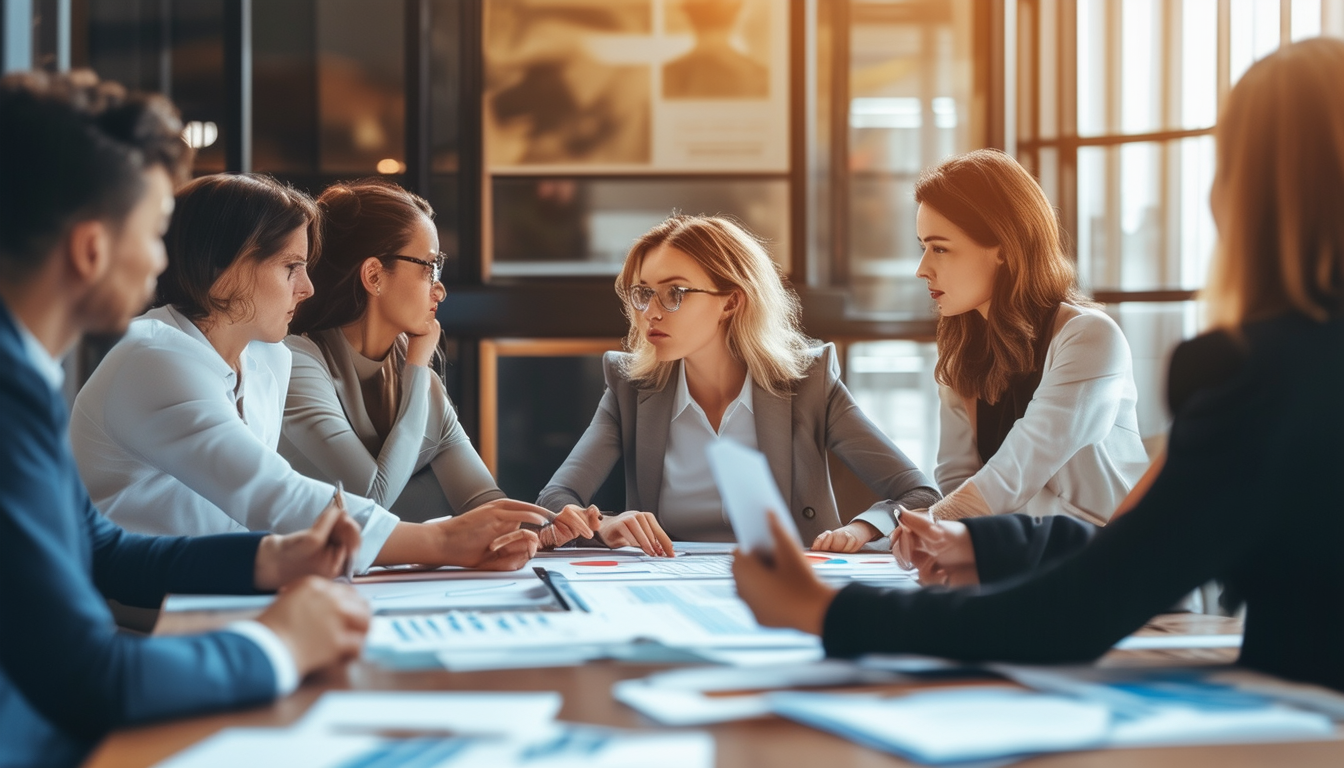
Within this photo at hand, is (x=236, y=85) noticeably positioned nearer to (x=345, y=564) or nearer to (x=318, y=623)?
(x=345, y=564)

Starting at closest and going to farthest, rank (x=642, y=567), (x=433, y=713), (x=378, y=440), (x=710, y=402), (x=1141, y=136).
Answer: (x=433, y=713)
(x=642, y=567)
(x=378, y=440)
(x=710, y=402)
(x=1141, y=136)

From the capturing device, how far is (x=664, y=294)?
9.02ft

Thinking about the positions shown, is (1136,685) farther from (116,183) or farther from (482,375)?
(482,375)

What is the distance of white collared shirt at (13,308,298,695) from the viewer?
0.94 m

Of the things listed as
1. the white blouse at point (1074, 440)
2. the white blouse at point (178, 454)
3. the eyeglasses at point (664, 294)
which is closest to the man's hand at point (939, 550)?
the white blouse at point (1074, 440)

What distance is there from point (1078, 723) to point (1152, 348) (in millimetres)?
3586

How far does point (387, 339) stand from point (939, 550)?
168cm

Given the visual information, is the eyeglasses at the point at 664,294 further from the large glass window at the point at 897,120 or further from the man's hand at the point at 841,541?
the large glass window at the point at 897,120

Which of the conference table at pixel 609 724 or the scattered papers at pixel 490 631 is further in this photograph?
the scattered papers at pixel 490 631

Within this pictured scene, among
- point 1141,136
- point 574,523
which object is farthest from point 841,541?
point 1141,136

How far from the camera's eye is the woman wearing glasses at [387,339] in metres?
2.56

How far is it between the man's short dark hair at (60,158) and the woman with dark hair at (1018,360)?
1561 mm

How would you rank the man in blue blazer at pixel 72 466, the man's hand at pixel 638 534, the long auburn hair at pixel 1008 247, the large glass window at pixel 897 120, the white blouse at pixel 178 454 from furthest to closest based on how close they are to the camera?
the large glass window at pixel 897 120, the long auburn hair at pixel 1008 247, the man's hand at pixel 638 534, the white blouse at pixel 178 454, the man in blue blazer at pixel 72 466

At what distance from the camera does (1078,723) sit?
2.74 feet
